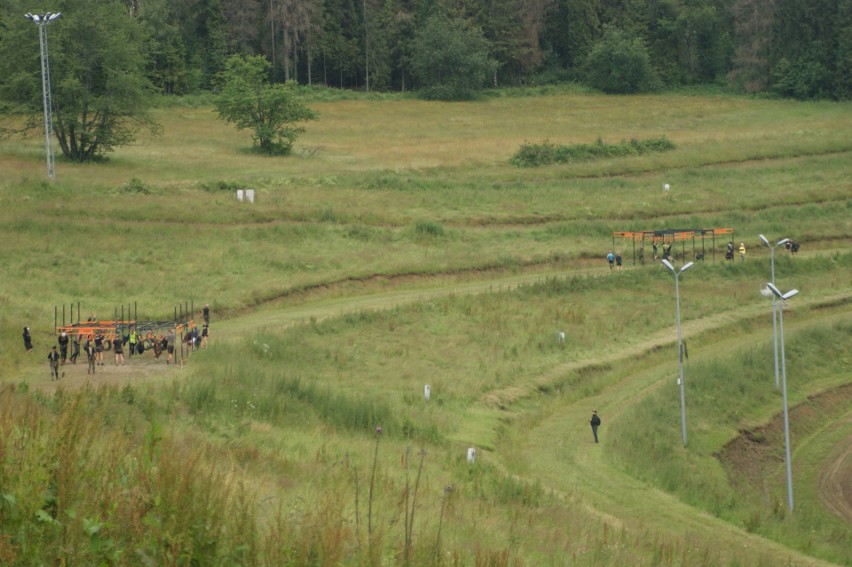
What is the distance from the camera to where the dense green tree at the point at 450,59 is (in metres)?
123

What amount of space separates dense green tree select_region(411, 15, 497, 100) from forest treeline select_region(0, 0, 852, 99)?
0.38 metres

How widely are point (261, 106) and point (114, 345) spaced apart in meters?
56.7

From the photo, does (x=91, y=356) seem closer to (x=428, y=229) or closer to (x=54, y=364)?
(x=54, y=364)

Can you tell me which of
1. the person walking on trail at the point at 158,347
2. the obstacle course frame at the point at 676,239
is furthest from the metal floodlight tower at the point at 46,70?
the obstacle course frame at the point at 676,239

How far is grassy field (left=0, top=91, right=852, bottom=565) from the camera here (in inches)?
448

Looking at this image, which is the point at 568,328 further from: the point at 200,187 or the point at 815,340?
the point at 200,187

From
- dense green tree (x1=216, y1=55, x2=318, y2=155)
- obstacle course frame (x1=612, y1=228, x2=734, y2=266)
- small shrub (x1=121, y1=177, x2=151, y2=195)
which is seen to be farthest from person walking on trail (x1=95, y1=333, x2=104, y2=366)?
dense green tree (x1=216, y1=55, x2=318, y2=155)

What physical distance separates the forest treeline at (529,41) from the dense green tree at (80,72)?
3629 cm

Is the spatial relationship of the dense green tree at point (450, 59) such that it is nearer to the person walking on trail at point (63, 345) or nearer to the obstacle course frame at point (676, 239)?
the obstacle course frame at point (676, 239)

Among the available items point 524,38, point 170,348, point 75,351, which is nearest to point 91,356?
point 75,351

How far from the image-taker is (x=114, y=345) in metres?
35.7

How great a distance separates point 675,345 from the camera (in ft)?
159

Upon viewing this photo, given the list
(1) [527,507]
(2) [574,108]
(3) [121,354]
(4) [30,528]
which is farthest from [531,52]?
(4) [30,528]

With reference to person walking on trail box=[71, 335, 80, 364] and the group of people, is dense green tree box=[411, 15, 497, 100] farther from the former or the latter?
person walking on trail box=[71, 335, 80, 364]
